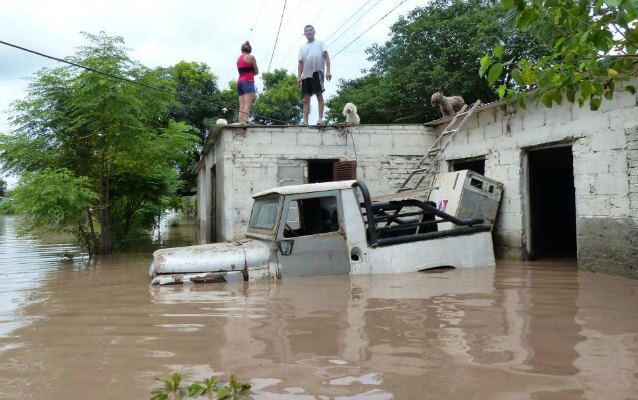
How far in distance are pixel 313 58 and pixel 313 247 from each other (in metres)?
5.81

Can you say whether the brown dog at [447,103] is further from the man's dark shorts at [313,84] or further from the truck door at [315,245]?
the truck door at [315,245]

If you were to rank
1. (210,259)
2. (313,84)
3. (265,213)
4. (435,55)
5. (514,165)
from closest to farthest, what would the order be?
(210,259), (265,213), (514,165), (313,84), (435,55)

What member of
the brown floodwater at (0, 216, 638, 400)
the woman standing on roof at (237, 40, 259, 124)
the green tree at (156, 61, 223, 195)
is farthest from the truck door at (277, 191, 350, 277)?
the green tree at (156, 61, 223, 195)

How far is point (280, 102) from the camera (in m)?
29.0

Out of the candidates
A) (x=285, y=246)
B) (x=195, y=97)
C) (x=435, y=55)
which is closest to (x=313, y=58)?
(x=285, y=246)

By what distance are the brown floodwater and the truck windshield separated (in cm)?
80

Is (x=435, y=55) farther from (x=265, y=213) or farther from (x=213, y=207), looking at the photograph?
(x=265, y=213)

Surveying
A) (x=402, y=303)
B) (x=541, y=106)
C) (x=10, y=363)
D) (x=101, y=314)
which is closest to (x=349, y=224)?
(x=402, y=303)

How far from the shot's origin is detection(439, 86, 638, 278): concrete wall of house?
22.1ft

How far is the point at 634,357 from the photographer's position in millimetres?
3252

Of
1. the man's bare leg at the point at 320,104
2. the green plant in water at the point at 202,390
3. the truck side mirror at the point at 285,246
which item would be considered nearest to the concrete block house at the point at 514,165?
the man's bare leg at the point at 320,104

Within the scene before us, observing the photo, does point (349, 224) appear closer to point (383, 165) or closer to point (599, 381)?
point (599, 381)

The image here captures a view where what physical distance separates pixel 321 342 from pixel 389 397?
1.06 meters

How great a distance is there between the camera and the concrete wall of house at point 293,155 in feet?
32.8
